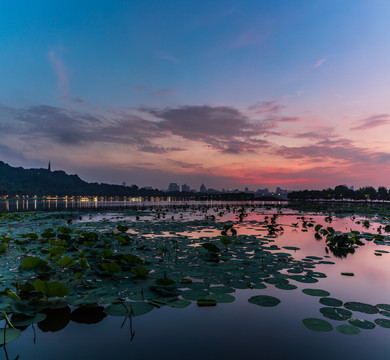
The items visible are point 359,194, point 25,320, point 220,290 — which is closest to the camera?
point 25,320

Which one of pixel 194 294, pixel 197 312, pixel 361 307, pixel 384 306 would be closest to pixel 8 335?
pixel 197 312

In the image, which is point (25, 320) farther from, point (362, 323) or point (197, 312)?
point (362, 323)

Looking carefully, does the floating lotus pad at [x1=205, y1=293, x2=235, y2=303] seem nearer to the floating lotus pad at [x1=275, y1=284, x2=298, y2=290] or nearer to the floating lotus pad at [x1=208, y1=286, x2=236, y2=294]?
the floating lotus pad at [x1=208, y1=286, x2=236, y2=294]

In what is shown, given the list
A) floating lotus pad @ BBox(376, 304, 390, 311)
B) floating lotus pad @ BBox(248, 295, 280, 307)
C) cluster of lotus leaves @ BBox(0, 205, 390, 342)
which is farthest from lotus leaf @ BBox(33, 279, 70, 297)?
floating lotus pad @ BBox(376, 304, 390, 311)

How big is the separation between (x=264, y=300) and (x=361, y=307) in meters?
1.95

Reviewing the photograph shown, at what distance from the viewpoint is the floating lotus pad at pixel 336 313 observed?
443 centimetres

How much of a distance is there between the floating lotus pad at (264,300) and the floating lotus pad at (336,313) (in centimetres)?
91

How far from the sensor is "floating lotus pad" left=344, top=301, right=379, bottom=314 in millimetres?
4695

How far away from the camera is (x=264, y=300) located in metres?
5.19

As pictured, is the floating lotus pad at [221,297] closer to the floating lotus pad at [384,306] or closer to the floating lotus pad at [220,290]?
the floating lotus pad at [220,290]

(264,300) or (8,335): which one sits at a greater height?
(8,335)

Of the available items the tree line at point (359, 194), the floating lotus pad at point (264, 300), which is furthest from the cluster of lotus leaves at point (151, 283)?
the tree line at point (359, 194)

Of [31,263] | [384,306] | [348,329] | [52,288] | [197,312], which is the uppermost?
[52,288]

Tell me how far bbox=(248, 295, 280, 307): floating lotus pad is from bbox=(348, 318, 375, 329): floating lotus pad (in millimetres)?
1386
